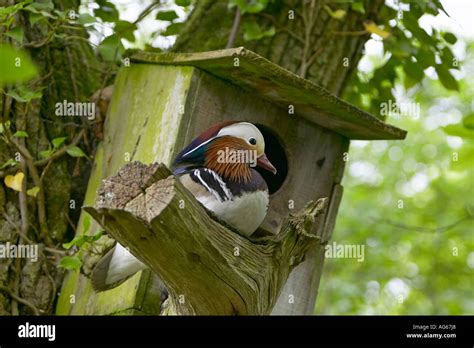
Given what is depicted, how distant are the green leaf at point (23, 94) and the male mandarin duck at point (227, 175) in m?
0.87

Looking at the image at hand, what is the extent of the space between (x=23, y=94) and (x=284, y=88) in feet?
4.21

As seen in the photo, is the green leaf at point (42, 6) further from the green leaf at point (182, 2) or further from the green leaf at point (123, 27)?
the green leaf at point (182, 2)

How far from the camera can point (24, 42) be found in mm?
4297

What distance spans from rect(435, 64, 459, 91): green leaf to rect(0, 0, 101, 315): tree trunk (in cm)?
208

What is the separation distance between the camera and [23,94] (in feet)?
12.7

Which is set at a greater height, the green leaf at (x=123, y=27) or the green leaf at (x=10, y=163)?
the green leaf at (x=123, y=27)

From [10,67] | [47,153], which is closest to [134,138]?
[47,153]

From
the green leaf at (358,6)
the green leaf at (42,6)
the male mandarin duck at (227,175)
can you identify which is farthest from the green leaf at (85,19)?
the green leaf at (358,6)

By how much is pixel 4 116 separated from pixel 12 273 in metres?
0.83

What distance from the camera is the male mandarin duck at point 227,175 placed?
319cm

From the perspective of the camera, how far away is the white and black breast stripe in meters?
3.19

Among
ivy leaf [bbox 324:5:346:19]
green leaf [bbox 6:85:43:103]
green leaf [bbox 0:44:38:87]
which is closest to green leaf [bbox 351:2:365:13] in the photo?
ivy leaf [bbox 324:5:346:19]

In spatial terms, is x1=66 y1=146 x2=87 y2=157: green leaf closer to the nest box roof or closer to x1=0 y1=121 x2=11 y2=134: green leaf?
x1=0 y1=121 x2=11 y2=134: green leaf
